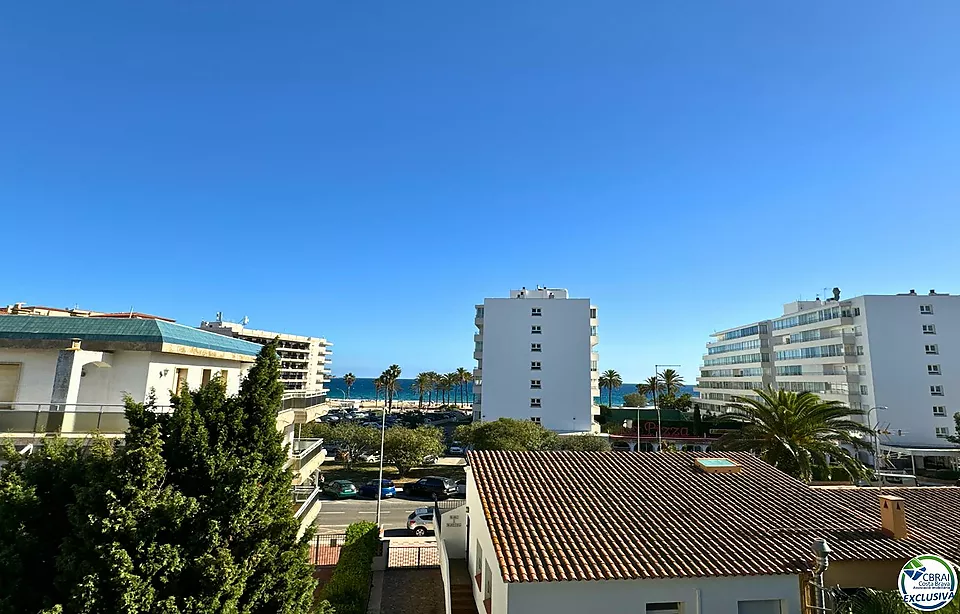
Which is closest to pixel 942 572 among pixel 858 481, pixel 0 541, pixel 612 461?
pixel 612 461

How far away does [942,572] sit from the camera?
28.7ft

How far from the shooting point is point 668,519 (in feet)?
46.4

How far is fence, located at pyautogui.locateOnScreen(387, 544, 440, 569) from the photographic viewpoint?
75.4ft

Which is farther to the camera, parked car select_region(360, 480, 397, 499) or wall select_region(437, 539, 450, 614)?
parked car select_region(360, 480, 397, 499)

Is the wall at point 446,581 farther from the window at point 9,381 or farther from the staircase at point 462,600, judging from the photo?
the window at point 9,381

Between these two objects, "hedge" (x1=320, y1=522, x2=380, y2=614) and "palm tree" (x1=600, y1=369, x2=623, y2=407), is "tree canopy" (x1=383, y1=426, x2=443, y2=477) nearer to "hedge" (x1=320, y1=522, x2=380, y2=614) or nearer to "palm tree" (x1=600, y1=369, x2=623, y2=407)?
"hedge" (x1=320, y1=522, x2=380, y2=614)

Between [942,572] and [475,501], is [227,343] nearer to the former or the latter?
[475,501]

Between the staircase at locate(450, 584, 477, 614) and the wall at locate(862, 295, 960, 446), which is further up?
the wall at locate(862, 295, 960, 446)

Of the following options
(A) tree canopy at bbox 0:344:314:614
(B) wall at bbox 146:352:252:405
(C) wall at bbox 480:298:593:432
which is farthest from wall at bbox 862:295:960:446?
(A) tree canopy at bbox 0:344:314:614

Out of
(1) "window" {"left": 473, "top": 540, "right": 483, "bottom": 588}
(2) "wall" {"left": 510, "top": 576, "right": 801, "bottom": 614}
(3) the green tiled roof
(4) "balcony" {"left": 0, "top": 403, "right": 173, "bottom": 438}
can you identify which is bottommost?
(1) "window" {"left": 473, "top": 540, "right": 483, "bottom": 588}

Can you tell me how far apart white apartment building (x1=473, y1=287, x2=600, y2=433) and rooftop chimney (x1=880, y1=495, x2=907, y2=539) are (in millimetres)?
50665

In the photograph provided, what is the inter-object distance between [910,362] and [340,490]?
66918 millimetres

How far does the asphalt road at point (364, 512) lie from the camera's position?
31.6m

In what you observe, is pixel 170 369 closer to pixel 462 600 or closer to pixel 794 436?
pixel 462 600
